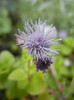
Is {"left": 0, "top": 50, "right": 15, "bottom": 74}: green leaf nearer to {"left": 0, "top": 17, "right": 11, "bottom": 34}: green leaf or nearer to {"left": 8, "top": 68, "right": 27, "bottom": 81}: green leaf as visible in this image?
{"left": 8, "top": 68, "right": 27, "bottom": 81}: green leaf

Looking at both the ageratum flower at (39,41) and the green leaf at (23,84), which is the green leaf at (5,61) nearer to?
the green leaf at (23,84)

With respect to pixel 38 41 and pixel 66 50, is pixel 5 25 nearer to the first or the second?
pixel 66 50

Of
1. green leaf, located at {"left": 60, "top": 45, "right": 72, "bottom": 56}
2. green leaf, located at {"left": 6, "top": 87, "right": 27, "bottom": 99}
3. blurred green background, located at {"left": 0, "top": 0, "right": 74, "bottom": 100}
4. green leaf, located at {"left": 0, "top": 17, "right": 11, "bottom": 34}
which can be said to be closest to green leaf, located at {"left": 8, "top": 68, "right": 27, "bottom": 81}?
blurred green background, located at {"left": 0, "top": 0, "right": 74, "bottom": 100}

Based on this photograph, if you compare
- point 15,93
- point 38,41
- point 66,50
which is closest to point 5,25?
point 66,50

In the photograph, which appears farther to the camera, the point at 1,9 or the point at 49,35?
the point at 1,9

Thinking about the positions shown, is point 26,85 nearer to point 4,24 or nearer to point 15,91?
point 15,91

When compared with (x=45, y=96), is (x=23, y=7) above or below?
above

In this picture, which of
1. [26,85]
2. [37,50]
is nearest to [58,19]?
[26,85]

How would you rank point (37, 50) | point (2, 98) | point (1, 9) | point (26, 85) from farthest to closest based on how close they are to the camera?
1. point (1, 9)
2. point (2, 98)
3. point (26, 85)
4. point (37, 50)
